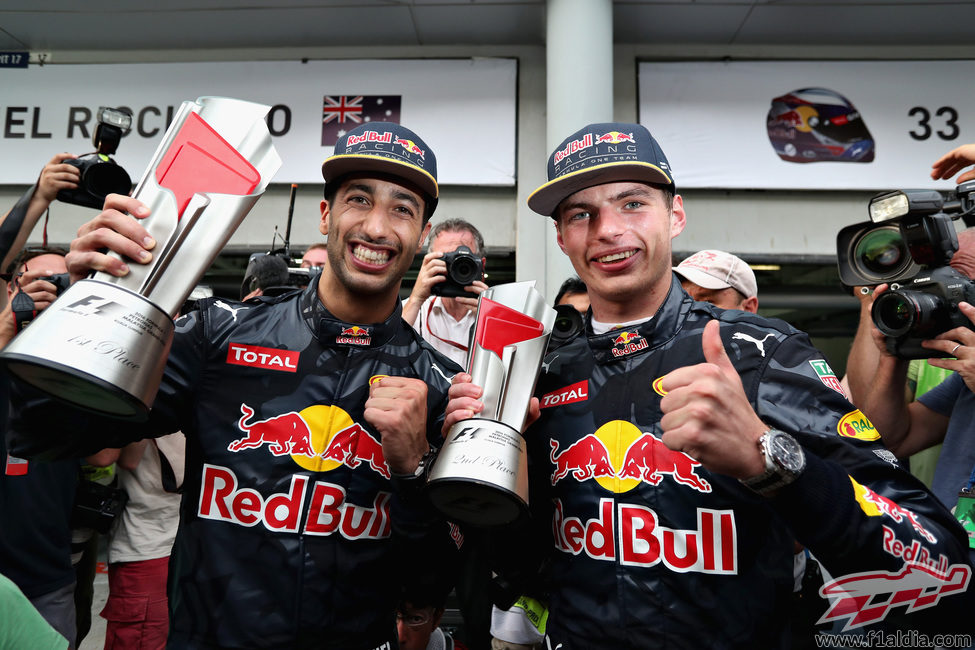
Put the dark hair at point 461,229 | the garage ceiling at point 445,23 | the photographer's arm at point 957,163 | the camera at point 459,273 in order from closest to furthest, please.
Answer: the photographer's arm at point 957,163
the camera at point 459,273
the dark hair at point 461,229
the garage ceiling at point 445,23

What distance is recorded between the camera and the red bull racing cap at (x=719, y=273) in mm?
2633

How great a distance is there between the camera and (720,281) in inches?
104

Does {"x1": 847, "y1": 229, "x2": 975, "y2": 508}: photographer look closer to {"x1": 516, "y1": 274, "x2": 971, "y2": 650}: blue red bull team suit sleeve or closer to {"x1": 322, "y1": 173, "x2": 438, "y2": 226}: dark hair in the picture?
{"x1": 516, "y1": 274, "x2": 971, "y2": 650}: blue red bull team suit sleeve

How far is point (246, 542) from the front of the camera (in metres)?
1.45

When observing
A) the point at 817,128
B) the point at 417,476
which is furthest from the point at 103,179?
the point at 817,128

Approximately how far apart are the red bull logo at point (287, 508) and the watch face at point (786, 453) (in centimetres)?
93

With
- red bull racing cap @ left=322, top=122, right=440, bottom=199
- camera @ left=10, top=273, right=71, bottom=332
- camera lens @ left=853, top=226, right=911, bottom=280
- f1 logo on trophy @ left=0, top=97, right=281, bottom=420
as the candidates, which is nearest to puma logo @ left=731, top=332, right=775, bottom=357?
camera lens @ left=853, top=226, right=911, bottom=280

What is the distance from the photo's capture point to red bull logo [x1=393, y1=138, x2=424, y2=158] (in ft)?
5.29

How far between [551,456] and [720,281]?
1.48 metres

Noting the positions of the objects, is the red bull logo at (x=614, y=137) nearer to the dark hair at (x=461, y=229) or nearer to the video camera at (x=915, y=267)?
the video camera at (x=915, y=267)

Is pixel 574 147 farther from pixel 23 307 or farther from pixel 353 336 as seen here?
pixel 23 307

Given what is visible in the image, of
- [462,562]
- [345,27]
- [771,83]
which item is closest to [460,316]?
[462,562]

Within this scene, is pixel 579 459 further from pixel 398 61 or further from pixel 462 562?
pixel 398 61

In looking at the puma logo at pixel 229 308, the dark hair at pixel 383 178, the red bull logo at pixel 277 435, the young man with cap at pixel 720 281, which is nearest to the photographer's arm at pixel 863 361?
the young man with cap at pixel 720 281
